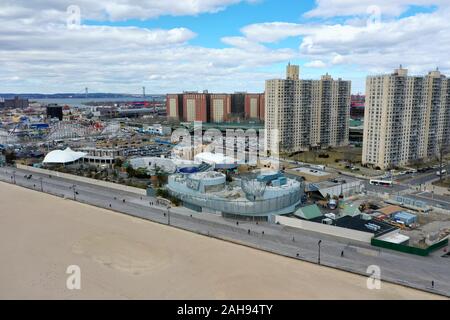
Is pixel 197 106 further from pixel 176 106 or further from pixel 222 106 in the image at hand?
pixel 176 106

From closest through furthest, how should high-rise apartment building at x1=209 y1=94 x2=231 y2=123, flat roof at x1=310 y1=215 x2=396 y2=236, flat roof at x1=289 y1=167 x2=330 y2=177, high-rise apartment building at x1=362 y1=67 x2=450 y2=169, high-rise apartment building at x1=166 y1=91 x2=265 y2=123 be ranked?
flat roof at x1=310 y1=215 x2=396 y2=236, flat roof at x1=289 y1=167 x2=330 y2=177, high-rise apartment building at x1=362 y1=67 x2=450 y2=169, high-rise apartment building at x1=166 y1=91 x2=265 y2=123, high-rise apartment building at x1=209 y1=94 x2=231 y2=123

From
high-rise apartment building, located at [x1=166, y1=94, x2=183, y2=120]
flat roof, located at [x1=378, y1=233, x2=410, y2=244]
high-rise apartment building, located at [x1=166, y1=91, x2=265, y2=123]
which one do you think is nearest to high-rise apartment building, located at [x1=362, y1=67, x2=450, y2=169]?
flat roof, located at [x1=378, y1=233, x2=410, y2=244]

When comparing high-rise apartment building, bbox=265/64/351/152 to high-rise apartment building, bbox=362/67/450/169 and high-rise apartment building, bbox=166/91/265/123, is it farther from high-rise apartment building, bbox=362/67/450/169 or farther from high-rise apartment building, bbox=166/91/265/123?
high-rise apartment building, bbox=166/91/265/123

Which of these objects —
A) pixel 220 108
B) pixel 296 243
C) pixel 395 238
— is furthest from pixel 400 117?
pixel 220 108

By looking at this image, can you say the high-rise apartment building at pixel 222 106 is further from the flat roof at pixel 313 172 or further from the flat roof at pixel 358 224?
the flat roof at pixel 358 224

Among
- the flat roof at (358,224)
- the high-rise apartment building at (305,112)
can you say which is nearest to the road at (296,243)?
the flat roof at (358,224)
